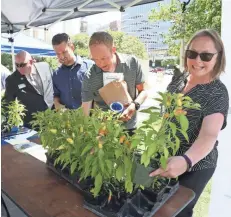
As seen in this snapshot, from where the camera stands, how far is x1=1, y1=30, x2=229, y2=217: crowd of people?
1.20 m

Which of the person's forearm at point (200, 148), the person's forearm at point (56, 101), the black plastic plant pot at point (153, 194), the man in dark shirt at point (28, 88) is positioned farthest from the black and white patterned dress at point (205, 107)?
the man in dark shirt at point (28, 88)

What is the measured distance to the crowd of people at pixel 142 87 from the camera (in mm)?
1203

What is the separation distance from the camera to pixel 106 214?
3.23 ft

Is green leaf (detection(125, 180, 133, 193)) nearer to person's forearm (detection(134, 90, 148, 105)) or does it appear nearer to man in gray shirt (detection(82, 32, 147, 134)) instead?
man in gray shirt (detection(82, 32, 147, 134))

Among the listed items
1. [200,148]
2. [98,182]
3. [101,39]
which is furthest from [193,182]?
[101,39]

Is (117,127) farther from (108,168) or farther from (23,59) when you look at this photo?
(23,59)

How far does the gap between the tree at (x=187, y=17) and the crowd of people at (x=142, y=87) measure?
4457 millimetres

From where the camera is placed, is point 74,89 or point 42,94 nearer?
point 74,89

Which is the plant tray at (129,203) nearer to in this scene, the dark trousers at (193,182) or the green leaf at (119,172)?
the green leaf at (119,172)

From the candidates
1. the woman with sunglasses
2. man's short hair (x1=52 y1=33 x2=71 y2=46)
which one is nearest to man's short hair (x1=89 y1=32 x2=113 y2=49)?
the woman with sunglasses

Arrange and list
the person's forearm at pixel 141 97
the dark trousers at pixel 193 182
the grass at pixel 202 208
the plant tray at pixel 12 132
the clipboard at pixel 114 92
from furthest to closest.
→ the grass at pixel 202 208 < the plant tray at pixel 12 132 < the person's forearm at pixel 141 97 < the clipboard at pixel 114 92 < the dark trousers at pixel 193 182

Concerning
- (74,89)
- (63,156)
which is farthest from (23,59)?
(63,156)

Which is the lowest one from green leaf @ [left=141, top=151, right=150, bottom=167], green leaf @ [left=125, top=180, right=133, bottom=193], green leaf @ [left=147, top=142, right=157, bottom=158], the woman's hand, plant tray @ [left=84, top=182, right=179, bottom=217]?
plant tray @ [left=84, top=182, right=179, bottom=217]

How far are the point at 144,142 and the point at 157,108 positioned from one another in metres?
0.14
